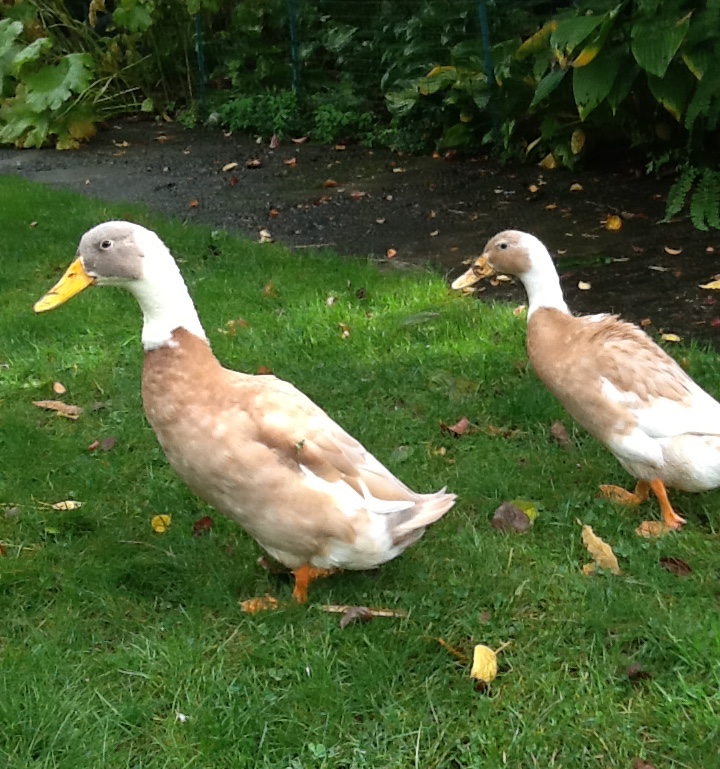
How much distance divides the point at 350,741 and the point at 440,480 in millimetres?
1308

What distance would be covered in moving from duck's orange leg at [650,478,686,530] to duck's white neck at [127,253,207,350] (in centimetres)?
166

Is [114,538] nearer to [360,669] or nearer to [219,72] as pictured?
[360,669]

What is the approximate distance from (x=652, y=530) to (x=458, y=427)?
101cm

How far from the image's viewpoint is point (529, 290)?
3.65 m

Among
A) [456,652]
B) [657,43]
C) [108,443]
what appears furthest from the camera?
[657,43]

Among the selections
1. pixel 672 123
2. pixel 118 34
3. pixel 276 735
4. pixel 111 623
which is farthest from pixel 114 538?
pixel 118 34

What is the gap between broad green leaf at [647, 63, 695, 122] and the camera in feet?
21.4

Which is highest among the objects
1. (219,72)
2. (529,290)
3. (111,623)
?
(529,290)

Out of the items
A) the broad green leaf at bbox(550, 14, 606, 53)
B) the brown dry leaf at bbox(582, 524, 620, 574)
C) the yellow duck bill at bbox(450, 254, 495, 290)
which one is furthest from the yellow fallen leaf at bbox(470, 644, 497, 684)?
the broad green leaf at bbox(550, 14, 606, 53)

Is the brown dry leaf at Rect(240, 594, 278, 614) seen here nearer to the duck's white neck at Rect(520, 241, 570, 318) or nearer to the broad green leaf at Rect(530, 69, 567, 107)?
the duck's white neck at Rect(520, 241, 570, 318)

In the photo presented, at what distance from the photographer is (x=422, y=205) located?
7.44 metres

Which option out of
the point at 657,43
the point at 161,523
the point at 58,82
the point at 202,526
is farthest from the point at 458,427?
the point at 58,82

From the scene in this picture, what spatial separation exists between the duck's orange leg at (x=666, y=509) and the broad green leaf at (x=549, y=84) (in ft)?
15.4

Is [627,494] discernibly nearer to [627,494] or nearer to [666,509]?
[627,494]
